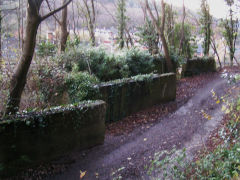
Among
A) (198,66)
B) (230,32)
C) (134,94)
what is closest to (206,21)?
(230,32)

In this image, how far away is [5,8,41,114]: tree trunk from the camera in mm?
4398

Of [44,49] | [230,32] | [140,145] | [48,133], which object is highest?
[230,32]

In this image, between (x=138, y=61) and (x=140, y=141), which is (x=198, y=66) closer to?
(x=138, y=61)

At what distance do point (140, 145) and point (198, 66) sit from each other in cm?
1076

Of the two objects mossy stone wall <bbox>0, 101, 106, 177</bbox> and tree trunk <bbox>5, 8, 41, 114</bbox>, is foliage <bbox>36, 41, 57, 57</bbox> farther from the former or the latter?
mossy stone wall <bbox>0, 101, 106, 177</bbox>

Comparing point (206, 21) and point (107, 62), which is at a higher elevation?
point (206, 21)

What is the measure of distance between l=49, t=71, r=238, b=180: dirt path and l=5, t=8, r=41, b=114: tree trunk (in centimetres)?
183

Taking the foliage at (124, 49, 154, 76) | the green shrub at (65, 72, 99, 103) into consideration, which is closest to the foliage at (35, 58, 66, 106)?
the green shrub at (65, 72, 99, 103)

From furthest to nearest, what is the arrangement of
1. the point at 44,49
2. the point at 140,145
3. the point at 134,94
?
the point at 44,49 → the point at 134,94 → the point at 140,145

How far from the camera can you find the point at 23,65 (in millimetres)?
4656

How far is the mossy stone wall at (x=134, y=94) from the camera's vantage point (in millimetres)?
7252

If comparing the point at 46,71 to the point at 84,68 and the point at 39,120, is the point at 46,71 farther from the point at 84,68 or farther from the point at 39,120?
the point at 39,120

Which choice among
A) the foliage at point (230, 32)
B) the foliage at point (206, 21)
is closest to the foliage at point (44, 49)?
the foliage at point (206, 21)

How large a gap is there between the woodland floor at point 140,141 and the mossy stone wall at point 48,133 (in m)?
0.25
